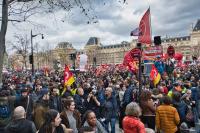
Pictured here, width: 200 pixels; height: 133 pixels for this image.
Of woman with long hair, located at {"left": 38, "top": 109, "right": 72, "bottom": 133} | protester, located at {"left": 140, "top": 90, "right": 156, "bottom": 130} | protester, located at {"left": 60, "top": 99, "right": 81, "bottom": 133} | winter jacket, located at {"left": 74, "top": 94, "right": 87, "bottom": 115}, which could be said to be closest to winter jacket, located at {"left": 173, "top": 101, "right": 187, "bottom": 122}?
protester, located at {"left": 140, "top": 90, "right": 156, "bottom": 130}

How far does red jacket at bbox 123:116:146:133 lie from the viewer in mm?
6348

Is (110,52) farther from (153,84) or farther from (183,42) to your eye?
(153,84)

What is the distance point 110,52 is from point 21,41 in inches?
5474

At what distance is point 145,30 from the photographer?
13.0m

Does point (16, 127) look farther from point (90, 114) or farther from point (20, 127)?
point (90, 114)

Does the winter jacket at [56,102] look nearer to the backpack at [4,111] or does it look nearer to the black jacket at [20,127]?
the backpack at [4,111]

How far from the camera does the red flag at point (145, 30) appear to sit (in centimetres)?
1267

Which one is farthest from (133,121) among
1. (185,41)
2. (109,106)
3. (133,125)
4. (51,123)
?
(185,41)

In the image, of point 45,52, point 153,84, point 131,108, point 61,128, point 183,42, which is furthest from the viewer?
point 183,42

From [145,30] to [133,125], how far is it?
6938mm

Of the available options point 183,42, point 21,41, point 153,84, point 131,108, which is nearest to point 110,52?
point 183,42

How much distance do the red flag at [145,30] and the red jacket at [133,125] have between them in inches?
247

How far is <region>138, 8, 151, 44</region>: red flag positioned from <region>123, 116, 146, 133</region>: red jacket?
6271mm

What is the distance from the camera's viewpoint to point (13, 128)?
20.8 ft
